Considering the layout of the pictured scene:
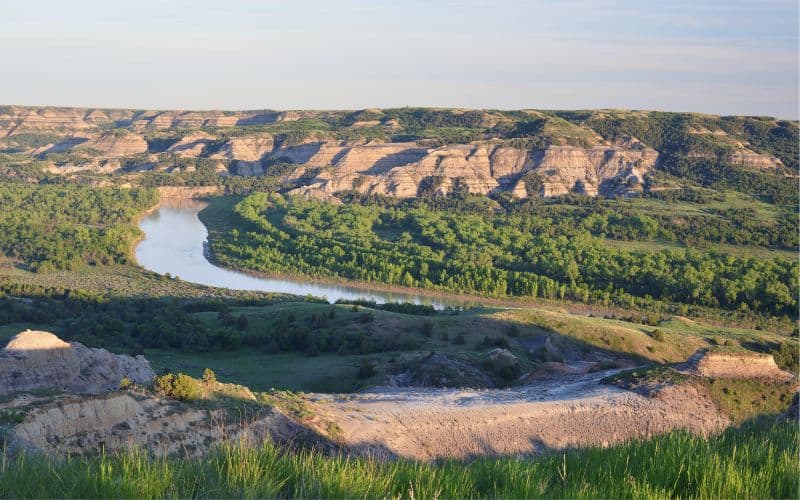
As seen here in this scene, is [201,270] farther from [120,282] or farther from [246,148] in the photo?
[246,148]

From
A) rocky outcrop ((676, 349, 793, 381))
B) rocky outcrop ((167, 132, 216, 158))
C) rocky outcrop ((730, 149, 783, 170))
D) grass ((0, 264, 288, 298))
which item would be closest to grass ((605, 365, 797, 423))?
rocky outcrop ((676, 349, 793, 381))

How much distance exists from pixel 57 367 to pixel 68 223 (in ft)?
247

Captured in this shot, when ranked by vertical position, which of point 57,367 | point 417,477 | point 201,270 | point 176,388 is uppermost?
point 417,477

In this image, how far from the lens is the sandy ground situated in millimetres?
19203

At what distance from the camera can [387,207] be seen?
11450 centimetres

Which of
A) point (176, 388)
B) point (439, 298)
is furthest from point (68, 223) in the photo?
point (176, 388)

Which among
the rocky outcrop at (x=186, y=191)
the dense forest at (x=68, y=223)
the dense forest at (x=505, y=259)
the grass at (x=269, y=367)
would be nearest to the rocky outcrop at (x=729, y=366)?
the grass at (x=269, y=367)

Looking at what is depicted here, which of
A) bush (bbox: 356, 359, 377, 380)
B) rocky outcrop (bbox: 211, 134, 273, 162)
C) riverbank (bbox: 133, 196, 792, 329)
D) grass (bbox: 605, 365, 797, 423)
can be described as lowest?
riverbank (bbox: 133, 196, 792, 329)

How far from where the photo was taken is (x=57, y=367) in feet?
78.1

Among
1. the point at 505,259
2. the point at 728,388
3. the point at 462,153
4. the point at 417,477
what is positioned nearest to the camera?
the point at 417,477

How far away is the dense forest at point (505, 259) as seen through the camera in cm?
6169

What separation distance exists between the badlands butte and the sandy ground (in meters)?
98.8

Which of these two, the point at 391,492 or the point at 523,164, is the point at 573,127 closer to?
the point at 523,164

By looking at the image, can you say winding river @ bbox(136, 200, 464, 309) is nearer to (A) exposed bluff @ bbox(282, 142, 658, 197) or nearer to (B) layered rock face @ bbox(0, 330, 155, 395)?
(A) exposed bluff @ bbox(282, 142, 658, 197)
